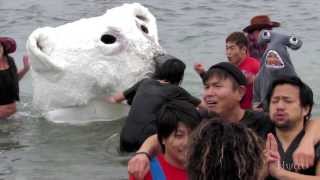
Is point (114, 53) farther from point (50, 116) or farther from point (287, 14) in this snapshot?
point (287, 14)

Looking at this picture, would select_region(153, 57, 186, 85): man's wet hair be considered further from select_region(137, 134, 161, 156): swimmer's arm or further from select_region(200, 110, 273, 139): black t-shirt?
select_region(137, 134, 161, 156): swimmer's arm

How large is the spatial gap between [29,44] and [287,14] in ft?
33.1

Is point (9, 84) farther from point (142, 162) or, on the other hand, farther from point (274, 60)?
point (142, 162)

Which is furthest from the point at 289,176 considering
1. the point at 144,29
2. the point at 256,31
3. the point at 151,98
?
the point at 144,29

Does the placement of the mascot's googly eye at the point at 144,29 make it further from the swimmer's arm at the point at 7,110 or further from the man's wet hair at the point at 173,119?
the man's wet hair at the point at 173,119

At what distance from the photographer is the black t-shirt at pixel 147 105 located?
6.50 metres

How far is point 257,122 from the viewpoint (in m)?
4.32

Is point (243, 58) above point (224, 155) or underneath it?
underneath

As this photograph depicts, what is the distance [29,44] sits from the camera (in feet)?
25.4

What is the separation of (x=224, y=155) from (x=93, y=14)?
13.7 meters

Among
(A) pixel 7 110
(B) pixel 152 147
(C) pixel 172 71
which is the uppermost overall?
(B) pixel 152 147

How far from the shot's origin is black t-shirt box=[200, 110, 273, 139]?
167 inches

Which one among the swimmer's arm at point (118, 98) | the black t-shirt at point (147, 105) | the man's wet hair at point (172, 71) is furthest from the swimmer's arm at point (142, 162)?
the swimmer's arm at point (118, 98)

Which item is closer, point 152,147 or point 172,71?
point 152,147
